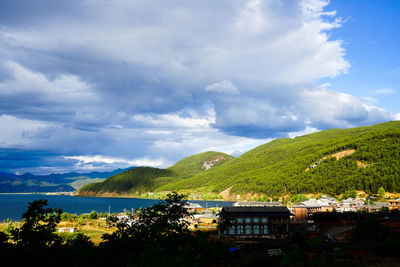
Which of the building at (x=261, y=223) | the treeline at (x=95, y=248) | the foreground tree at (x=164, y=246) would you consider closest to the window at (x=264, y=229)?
the building at (x=261, y=223)

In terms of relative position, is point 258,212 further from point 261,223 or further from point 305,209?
point 305,209

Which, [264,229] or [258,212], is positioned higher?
[258,212]

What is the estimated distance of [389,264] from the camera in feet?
96.6

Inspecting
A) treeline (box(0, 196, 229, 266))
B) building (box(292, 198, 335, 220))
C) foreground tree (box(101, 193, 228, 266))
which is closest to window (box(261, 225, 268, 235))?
building (box(292, 198, 335, 220))

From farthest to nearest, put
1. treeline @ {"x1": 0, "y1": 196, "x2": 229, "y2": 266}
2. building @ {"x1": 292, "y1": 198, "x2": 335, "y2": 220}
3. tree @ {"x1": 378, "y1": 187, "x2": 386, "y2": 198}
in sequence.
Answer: tree @ {"x1": 378, "y1": 187, "x2": 386, "y2": 198}, building @ {"x1": 292, "y1": 198, "x2": 335, "y2": 220}, treeline @ {"x1": 0, "y1": 196, "x2": 229, "y2": 266}

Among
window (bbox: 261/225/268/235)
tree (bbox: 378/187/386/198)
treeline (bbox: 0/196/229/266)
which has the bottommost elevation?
window (bbox: 261/225/268/235)

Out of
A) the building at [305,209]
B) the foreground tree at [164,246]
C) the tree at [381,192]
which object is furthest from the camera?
the tree at [381,192]

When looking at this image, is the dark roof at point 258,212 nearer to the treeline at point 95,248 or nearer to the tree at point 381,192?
the treeline at point 95,248

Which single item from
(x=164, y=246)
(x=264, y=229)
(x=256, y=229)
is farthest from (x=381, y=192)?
(x=164, y=246)

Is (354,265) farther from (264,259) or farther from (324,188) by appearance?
(324,188)

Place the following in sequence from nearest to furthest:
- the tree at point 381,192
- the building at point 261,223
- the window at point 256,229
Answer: the building at point 261,223, the window at point 256,229, the tree at point 381,192

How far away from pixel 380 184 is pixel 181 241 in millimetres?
174191

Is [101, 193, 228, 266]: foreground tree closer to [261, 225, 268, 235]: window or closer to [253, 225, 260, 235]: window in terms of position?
[253, 225, 260, 235]: window

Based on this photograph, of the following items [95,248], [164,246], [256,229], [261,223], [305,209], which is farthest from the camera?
[305,209]
